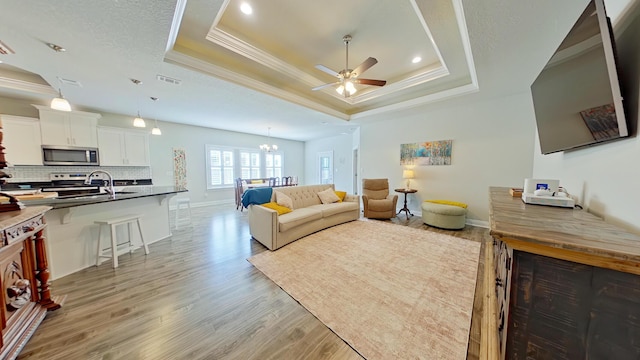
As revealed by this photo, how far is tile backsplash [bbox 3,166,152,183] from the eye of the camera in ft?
13.4

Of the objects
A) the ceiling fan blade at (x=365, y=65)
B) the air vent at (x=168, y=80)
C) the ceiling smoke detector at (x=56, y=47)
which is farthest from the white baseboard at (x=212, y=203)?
the ceiling fan blade at (x=365, y=65)

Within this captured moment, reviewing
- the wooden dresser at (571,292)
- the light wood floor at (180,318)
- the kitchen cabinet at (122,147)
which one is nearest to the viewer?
the wooden dresser at (571,292)

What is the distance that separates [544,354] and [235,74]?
3995 millimetres

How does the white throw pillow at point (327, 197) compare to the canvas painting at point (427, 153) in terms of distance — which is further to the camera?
the canvas painting at point (427, 153)

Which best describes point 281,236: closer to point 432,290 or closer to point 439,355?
point 432,290

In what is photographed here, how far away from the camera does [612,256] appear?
0.59m

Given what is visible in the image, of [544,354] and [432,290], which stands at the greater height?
[544,354]

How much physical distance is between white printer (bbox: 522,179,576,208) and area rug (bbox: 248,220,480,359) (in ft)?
3.60

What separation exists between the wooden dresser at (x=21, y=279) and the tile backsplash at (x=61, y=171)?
418cm

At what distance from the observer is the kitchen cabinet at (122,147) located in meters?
4.69

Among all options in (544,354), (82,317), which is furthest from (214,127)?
(544,354)

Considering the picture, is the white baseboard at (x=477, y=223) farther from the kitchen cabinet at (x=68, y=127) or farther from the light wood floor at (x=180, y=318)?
the kitchen cabinet at (x=68, y=127)

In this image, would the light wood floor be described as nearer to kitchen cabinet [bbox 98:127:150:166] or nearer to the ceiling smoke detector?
the ceiling smoke detector

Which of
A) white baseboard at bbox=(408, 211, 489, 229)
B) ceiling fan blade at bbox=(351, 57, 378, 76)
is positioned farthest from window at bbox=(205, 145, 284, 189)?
white baseboard at bbox=(408, 211, 489, 229)
